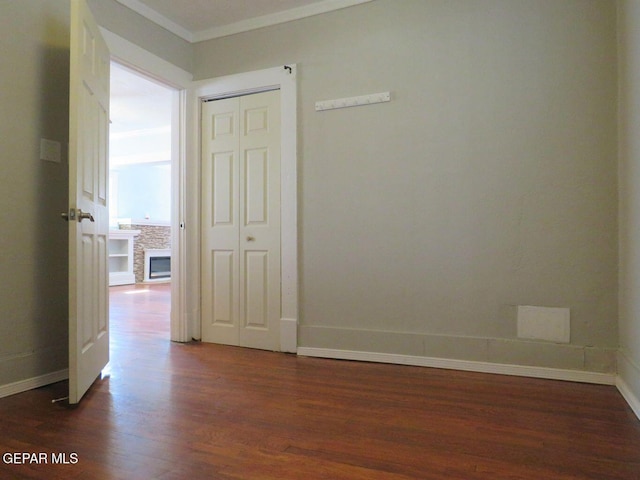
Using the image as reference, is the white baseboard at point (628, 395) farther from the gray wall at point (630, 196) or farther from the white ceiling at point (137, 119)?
the white ceiling at point (137, 119)

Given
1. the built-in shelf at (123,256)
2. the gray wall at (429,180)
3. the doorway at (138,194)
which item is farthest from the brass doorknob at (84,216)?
the built-in shelf at (123,256)

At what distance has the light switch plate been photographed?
2.47 metres

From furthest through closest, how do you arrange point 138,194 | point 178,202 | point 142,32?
point 138,194, point 178,202, point 142,32

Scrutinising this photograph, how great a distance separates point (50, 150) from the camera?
251cm

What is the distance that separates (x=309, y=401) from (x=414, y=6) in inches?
104

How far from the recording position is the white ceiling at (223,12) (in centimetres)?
315

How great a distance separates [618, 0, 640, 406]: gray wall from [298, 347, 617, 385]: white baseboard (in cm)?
16

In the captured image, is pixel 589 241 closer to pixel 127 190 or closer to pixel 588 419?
pixel 588 419

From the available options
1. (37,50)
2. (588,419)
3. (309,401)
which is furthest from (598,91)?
(37,50)

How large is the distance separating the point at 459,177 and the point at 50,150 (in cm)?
254

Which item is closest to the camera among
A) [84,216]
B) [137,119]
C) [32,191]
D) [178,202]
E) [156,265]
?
[84,216]

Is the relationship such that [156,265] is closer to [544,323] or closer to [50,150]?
[50,150]

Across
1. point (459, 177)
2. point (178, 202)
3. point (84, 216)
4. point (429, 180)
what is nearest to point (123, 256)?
point (178, 202)

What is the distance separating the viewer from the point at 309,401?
7.18 feet
